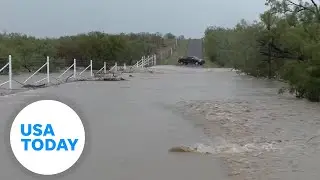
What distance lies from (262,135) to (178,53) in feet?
285

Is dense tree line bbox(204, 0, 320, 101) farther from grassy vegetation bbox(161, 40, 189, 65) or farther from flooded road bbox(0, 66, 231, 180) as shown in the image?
grassy vegetation bbox(161, 40, 189, 65)

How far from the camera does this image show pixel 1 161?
8.43 metres

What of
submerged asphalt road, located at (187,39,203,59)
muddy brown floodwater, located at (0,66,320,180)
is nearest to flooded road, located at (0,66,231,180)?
muddy brown floodwater, located at (0,66,320,180)

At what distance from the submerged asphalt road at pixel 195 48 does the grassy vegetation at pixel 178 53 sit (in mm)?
882

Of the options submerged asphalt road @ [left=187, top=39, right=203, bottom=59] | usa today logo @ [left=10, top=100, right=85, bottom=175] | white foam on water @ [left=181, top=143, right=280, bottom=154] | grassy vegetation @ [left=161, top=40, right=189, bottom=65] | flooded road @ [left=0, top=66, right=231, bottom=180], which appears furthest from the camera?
submerged asphalt road @ [left=187, top=39, right=203, bottom=59]

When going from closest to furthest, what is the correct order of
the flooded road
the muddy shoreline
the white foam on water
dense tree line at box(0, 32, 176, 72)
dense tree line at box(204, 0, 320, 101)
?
1. the flooded road
2. the muddy shoreline
3. the white foam on water
4. dense tree line at box(204, 0, 320, 101)
5. dense tree line at box(0, 32, 176, 72)

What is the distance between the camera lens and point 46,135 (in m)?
3.55

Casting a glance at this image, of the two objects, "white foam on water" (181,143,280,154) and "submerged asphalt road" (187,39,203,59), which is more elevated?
"submerged asphalt road" (187,39,203,59)

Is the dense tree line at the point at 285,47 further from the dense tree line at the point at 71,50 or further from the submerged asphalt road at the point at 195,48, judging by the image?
the submerged asphalt road at the point at 195,48

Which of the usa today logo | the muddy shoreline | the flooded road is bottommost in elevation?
the muddy shoreline

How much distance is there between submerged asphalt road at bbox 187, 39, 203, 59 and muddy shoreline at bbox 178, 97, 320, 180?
247 feet

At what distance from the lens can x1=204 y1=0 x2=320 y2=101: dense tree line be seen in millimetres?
22078

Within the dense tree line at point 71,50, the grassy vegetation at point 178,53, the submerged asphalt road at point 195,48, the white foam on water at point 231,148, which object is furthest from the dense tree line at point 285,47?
the submerged asphalt road at point 195,48

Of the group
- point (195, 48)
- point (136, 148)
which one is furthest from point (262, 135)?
point (195, 48)
